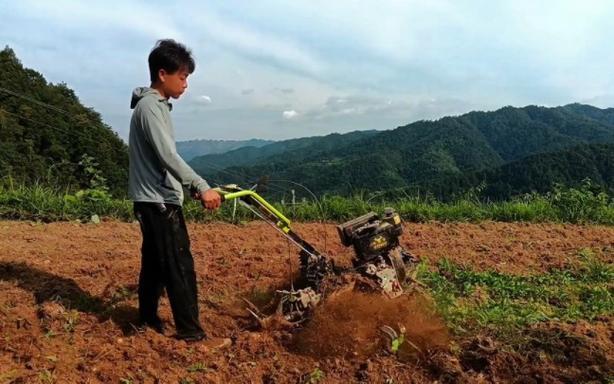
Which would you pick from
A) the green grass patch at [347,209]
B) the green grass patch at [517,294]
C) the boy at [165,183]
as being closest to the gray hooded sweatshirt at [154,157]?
the boy at [165,183]

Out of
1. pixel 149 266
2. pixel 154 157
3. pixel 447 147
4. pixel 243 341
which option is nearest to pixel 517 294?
pixel 243 341

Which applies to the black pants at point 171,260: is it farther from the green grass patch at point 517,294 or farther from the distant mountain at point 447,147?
the distant mountain at point 447,147

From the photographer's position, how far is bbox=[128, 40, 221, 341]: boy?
3.64 meters

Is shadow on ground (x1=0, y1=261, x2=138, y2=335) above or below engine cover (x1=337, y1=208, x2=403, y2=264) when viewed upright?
below

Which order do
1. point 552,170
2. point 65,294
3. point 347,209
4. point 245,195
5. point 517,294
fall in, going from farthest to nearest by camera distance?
point 552,170, point 347,209, point 517,294, point 65,294, point 245,195

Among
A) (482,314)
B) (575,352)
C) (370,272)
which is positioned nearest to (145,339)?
(370,272)

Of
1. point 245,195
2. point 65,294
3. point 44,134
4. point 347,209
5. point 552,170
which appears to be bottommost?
point 552,170

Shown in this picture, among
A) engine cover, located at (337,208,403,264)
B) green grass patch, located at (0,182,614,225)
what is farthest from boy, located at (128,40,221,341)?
green grass patch, located at (0,182,614,225)

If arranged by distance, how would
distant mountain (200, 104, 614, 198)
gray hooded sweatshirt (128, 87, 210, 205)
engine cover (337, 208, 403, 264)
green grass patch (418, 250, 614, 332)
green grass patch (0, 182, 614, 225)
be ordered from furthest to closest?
1. distant mountain (200, 104, 614, 198)
2. green grass patch (0, 182, 614, 225)
3. engine cover (337, 208, 403, 264)
4. green grass patch (418, 250, 614, 332)
5. gray hooded sweatshirt (128, 87, 210, 205)

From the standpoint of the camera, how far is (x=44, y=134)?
2912 cm

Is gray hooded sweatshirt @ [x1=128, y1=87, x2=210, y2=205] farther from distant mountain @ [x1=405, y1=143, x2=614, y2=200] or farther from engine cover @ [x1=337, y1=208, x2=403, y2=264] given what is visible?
distant mountain @ [x1=405, y1=143, x2=614, y2=200]

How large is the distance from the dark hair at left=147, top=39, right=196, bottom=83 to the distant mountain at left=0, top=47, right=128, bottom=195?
17413 millimetres

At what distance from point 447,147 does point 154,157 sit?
116330mm

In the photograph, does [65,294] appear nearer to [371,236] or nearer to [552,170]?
[371,236]
